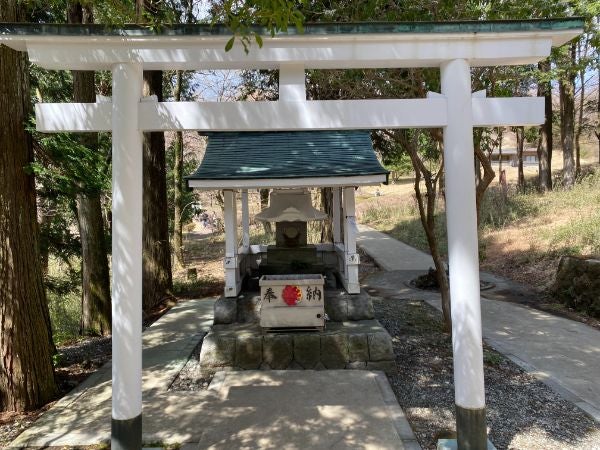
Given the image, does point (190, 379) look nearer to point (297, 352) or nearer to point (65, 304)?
point (297, 352)

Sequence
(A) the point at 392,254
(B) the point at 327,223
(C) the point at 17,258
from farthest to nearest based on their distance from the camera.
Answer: (A) the point at 392,254, (B) the point at 327,223, (C) the point at 17,258

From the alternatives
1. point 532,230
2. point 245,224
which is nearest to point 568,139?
point 532,230

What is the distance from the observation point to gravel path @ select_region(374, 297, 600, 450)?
3707mm

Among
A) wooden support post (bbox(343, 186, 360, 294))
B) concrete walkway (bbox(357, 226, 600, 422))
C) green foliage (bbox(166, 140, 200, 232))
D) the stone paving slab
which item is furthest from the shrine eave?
green foliage (bbox(166, 140, 200, 232))

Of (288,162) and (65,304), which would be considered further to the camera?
(65,304)

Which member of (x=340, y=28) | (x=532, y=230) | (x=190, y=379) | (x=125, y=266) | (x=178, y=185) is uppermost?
(x=340, y=28)

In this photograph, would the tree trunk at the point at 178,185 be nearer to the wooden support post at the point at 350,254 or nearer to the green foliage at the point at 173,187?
the green foliage at the point at 173,187

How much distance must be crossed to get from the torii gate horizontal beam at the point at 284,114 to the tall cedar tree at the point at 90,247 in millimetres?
3980

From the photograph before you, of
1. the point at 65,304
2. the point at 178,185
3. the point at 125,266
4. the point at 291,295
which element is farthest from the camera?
the point at 178,185

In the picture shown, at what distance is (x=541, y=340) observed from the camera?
6488mm

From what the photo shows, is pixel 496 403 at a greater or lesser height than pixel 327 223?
lesser

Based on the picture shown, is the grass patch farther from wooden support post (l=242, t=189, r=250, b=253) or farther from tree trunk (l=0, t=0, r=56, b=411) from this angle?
tree trunk (l=0, t=0, r=56, b=411)

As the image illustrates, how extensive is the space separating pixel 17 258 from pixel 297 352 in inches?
129

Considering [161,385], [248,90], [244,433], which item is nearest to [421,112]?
[244,433]
